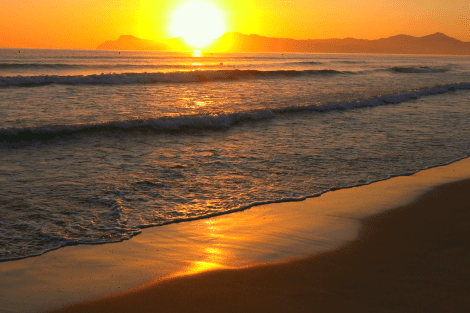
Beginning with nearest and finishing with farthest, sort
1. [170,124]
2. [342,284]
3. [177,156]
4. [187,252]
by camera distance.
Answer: [342,284] → [187,252] → [177,156] → [170,124]

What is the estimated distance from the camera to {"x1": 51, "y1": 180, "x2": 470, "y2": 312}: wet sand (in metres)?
4.03

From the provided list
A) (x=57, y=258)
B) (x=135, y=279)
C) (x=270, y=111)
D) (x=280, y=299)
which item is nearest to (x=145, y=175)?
(x=57, y=258)

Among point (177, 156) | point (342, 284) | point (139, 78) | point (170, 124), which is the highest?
point (139, 78)

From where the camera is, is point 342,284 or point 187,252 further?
point 187,252

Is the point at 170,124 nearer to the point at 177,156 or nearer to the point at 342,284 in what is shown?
the point at 177,156

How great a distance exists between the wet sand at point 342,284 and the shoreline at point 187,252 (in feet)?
0.56

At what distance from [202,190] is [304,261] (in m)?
3.19

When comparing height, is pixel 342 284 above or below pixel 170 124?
below

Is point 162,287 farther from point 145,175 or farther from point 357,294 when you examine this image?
point 145,175

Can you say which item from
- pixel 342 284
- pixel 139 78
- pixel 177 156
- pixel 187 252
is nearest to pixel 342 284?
pixel 342 284

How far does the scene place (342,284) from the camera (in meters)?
4.47

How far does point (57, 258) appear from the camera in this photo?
5043 mm

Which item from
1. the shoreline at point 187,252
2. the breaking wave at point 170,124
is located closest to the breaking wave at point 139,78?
the breaking wave at point 170,124

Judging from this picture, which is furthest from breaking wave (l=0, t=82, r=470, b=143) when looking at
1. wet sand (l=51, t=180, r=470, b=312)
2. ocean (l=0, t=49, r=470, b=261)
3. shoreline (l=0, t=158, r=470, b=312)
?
wet sand (l=51, t=180, r=470, b=312)
